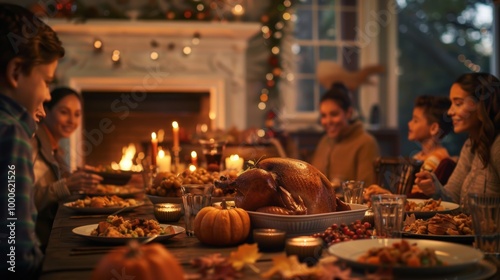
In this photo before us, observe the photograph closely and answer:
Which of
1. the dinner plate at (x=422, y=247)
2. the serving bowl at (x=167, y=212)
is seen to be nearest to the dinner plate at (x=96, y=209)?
the serving bowl at (x=167, y=212)

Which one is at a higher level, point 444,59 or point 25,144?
point 444,59

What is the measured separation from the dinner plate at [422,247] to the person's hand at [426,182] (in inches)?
43.2

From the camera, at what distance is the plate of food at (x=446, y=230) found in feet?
5.37

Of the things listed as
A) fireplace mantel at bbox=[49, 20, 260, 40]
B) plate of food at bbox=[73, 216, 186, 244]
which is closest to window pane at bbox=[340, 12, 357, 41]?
fireplace mantel at bbox=[49, 20, 260, 40]

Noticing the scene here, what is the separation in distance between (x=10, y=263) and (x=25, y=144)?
0.26 meters

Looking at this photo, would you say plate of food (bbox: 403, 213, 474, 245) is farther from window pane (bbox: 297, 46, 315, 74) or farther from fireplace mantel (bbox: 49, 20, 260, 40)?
window pane (bbox: 297, 46, 315, 74)

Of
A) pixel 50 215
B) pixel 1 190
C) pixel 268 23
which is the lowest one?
pixel 50 215

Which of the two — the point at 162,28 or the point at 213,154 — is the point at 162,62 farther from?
the point at 213,154

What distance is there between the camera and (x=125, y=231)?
1707mm

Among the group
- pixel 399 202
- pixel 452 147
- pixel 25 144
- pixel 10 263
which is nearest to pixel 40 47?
pixel 25 144

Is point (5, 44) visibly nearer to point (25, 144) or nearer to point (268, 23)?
point (25, 144)

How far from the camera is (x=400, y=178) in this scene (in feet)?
8.48

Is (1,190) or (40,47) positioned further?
(40,47)

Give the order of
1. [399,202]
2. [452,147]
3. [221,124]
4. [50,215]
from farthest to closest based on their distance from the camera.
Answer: [452,147] < [221,124] < [50,215] < [399,202]
